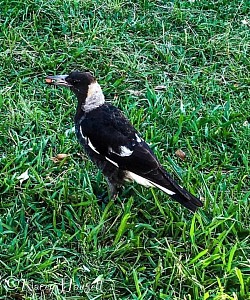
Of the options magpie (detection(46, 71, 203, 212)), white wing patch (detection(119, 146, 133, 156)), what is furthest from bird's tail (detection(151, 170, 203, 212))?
white wing patch (detection(119, 146, 133, 156))

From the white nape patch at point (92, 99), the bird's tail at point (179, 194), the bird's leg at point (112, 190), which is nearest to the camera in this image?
the bird's tail at point (179, 194)

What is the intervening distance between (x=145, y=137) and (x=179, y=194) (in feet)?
2.97

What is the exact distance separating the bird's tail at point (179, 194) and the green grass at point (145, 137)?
0.09m

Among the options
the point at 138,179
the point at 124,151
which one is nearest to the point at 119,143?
the point at 124,151

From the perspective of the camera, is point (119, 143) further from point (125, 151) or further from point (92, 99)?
point (92, 99)

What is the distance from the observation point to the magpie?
3.48 metres

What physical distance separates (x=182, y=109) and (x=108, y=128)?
3.86 ft

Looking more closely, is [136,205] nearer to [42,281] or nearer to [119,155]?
[119,155]

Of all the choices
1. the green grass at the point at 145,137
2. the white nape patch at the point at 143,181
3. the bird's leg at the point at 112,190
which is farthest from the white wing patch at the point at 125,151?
the green grass at the point at 145,137

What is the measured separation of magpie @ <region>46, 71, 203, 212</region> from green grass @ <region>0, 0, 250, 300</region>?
166mm

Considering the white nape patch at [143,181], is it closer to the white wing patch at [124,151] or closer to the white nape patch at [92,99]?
the white wing patch at [124,151]

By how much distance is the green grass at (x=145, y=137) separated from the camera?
3.21 metres

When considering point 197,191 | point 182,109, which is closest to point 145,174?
point 197,191

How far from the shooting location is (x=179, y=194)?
346 centimetres
